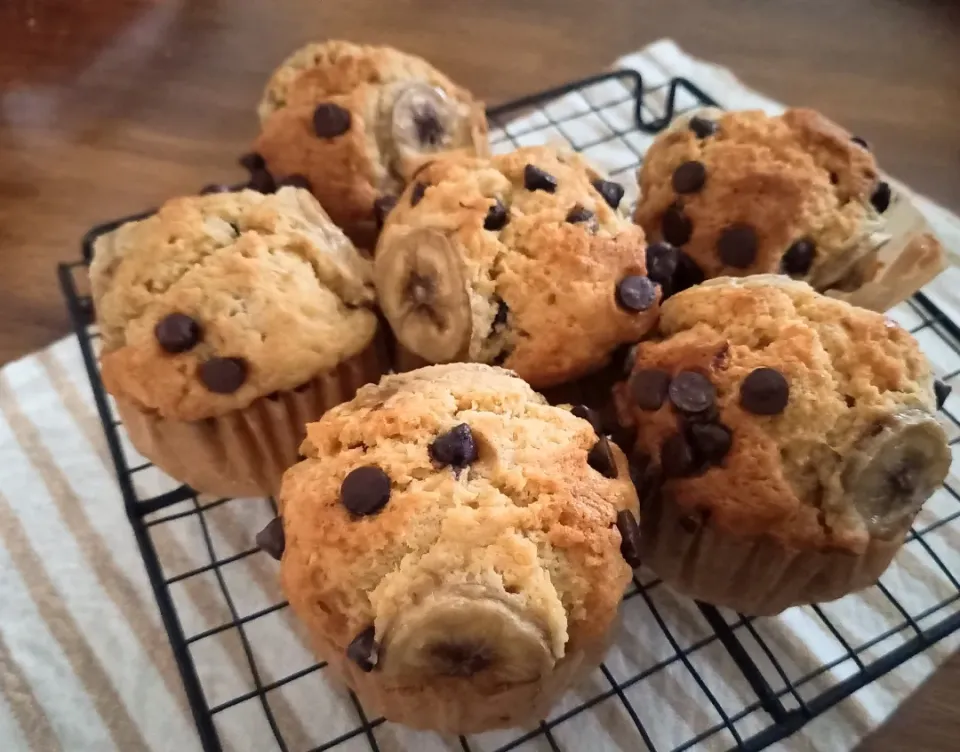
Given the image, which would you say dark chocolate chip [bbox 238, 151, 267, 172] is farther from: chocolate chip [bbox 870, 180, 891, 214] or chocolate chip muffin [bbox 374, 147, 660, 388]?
chocolate chip [bbox 870, 180, 891, 214]

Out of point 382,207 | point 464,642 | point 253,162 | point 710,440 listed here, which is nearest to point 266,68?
point 253,162

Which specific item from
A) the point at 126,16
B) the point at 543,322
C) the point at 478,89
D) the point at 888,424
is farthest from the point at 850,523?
the point at 126,16

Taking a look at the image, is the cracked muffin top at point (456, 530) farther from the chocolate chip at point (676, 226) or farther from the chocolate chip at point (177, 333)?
the chocolate chip at point (676, 226)

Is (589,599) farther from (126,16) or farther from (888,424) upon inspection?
(126,16)

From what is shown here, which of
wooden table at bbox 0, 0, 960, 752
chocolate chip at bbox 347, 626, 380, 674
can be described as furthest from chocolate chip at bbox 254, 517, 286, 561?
wooden table at bbox 0, 0, 960, 752

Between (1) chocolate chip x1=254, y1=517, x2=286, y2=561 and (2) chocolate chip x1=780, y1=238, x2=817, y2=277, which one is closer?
(1) chocolate chip x1=254, y1=517, x2=286, y2=561

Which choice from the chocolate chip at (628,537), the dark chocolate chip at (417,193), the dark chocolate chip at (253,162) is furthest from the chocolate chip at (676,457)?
the dark chocolate chip at (253,162)
